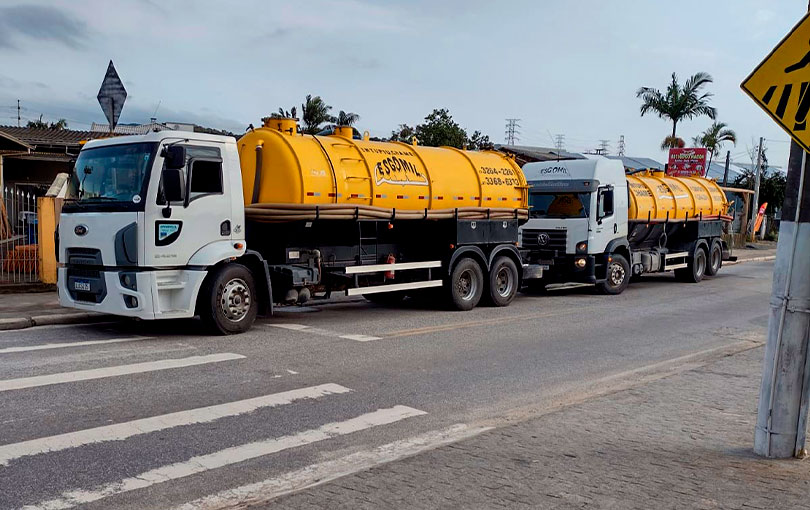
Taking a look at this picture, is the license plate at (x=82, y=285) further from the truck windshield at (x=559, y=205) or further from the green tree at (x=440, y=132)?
the green tree at (x=440, y=132)

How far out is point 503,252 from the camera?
15156 mm

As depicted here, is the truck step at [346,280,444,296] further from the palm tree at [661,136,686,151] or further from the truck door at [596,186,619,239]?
the palm tree at [661,136,686,151]

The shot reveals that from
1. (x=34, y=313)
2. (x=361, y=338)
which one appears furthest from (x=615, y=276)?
(x=34, y=313)

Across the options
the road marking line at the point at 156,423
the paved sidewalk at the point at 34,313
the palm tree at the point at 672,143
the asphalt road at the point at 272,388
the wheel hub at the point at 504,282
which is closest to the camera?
the asphalt road at the point at 272,388

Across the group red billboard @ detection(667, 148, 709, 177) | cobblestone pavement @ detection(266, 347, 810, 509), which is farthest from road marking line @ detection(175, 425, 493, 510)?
red billboard @ detection(667, 148, 709, 177)

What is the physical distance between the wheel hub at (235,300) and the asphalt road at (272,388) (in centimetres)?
38

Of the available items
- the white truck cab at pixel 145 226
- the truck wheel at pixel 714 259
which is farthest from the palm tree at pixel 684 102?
the white truck cab at pixel 145 226

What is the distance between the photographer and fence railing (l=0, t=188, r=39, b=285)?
14.9 m

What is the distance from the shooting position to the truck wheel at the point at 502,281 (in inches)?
581

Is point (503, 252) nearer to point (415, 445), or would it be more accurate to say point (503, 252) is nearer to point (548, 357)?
point (548, 357)

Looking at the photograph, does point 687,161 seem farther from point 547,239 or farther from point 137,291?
point 137,291

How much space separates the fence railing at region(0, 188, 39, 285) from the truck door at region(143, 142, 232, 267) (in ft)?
21.1

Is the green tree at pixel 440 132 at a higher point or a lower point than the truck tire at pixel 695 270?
higher

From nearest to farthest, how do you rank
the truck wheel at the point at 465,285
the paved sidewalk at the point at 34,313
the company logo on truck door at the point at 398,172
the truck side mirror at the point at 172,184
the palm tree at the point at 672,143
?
the truck side mirror at the point at 172,184 → the paved sidewalk at the point at 34,313 → the company logo on truck door at the point at 398,172 → the truck wheel at the point at 465,285 → the palm tree at the point at 672,143
